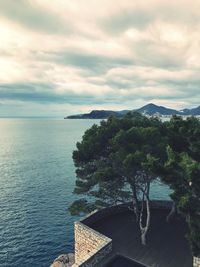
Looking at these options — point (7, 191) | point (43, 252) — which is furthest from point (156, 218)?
point (7, 191)

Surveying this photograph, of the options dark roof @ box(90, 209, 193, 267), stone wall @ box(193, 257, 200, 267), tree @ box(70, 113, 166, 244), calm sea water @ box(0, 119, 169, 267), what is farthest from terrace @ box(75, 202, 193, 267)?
calm sea water @ box(0, 119, 169, 267)

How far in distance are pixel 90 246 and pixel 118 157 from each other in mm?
8035

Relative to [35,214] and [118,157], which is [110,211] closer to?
[118,157]

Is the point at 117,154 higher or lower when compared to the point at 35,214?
higher

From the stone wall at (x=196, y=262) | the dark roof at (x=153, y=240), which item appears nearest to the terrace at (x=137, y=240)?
the dark roof at (x=153, y=240)

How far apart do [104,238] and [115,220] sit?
545cm

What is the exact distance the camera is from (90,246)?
21.5 metres

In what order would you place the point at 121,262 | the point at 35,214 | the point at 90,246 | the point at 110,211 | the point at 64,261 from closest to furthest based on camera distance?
the point at 121,262
the point at 90,246
the point at 64,261
the point at 110,211
the point at 35,214

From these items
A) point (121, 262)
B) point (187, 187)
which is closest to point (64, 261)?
point (121, 262)

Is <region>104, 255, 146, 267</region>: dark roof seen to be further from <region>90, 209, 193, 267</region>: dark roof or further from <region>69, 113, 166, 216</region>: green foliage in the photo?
<region>69, 113, 166, 216</region>: green foliage

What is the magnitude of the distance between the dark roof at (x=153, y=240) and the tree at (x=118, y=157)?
1.03m

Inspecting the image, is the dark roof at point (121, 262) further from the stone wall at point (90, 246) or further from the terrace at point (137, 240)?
the stone wall at point (90, 246)

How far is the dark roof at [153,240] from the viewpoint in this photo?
772 inches

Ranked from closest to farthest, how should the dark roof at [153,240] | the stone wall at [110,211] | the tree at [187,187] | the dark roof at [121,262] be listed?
the tree at [187,187]
the dark roof at [121,262]
the dark roof at [153,240]
the stone wall at [110,211]
